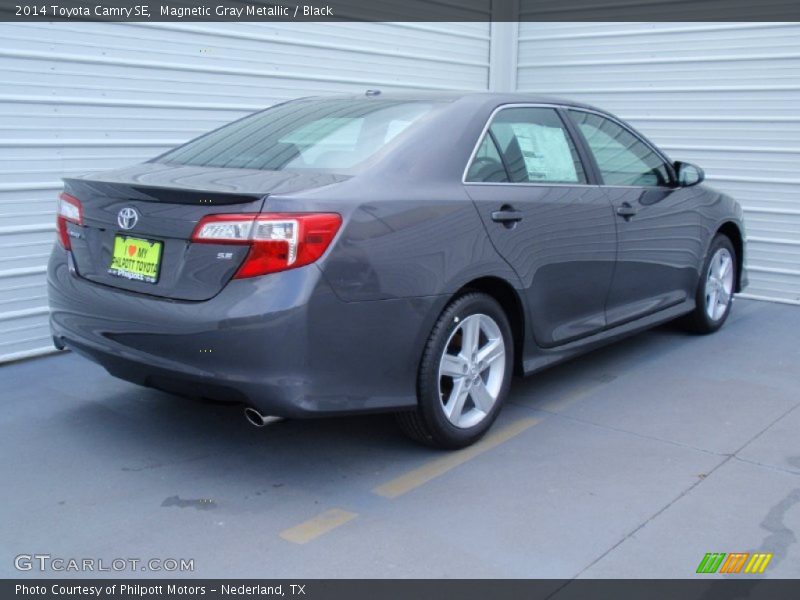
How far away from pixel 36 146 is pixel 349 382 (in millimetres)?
2909

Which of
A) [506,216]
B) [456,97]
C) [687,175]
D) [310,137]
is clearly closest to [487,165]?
[506,216]

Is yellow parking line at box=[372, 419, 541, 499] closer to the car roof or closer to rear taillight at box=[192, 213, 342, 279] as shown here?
rear taillight at box=[192, 213, 342, 279]

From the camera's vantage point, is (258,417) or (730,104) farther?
(730,104)

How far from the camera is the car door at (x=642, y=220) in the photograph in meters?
4.98

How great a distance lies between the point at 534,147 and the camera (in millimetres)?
4531

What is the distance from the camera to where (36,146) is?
5.23 metres

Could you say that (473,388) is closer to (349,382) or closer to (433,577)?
(349,382)

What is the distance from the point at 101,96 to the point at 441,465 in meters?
3.30

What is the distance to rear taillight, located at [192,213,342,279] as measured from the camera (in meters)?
3.28

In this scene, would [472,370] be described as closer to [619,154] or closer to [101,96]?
[619,154]

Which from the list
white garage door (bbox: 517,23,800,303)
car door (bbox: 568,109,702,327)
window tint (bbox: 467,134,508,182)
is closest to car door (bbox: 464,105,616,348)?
window tint (bbox: 467,134,508,182)

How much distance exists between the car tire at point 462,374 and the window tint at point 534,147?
655mm
